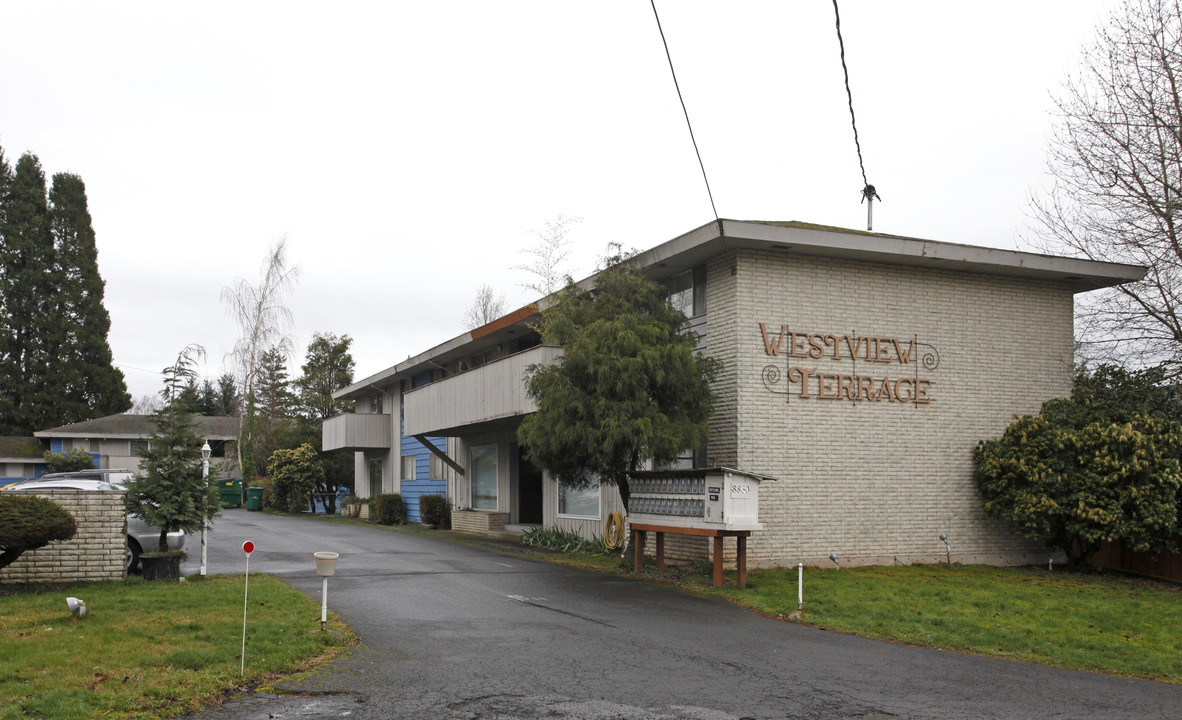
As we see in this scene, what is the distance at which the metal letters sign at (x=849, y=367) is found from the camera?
53.9 ft

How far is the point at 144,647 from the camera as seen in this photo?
8.58 m

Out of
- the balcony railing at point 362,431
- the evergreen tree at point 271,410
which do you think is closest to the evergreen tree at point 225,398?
the evergreen tree at point 271,410

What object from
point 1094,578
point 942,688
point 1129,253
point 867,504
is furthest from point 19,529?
point 1129,253

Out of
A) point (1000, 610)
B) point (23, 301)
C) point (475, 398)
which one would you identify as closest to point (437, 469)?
point (475, 398)

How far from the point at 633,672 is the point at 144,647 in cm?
445

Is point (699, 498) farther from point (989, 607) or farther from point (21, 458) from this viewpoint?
point (21, 458)

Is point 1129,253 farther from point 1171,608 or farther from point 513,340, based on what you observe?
point 513,340

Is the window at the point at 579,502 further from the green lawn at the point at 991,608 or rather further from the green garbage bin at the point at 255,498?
the green garbage bin at the point at 255,498

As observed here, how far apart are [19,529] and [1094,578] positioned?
1651cm

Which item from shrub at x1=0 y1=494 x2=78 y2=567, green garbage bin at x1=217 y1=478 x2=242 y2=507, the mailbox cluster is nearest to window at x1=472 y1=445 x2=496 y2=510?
the mailbox cluster

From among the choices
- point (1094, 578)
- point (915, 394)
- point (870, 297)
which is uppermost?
point (870, 297)

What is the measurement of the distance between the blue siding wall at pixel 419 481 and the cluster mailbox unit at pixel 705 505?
16.5 meters

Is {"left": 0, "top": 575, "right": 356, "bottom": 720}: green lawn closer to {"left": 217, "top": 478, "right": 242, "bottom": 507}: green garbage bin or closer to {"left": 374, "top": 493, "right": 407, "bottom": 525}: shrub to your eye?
{"left": 374, "top": 493, "right": 407, "bottom": 525}: shrub

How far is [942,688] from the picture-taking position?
796 cm
